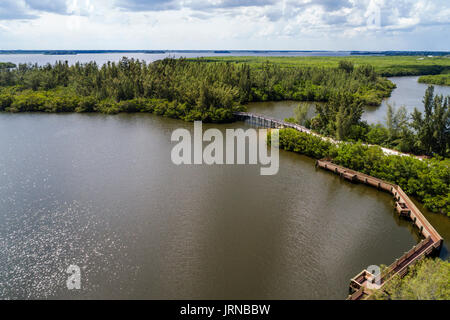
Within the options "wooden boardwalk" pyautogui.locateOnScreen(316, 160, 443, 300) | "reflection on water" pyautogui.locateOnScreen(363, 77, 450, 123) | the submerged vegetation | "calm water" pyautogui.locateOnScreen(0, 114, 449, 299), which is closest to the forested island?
"wooden boardwalk" pyautogui.locateOnScreen(316, 160, 443, 300)

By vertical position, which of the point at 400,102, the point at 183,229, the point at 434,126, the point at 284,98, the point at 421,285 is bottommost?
the point at 183,229

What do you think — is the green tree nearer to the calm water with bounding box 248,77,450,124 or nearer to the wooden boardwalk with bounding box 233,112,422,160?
the wooden boardwalk with bounding box 233,112,422,160

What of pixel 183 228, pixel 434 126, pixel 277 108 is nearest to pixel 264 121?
pixel 277 108

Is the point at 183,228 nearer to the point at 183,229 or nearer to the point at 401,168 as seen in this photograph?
the point at 183,229

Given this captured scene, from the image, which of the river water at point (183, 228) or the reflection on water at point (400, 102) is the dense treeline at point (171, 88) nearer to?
the reflection on water at point (400, 102)

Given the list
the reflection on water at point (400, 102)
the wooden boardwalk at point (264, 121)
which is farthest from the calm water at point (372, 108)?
the wooden boardwalk at point (264, 121)
